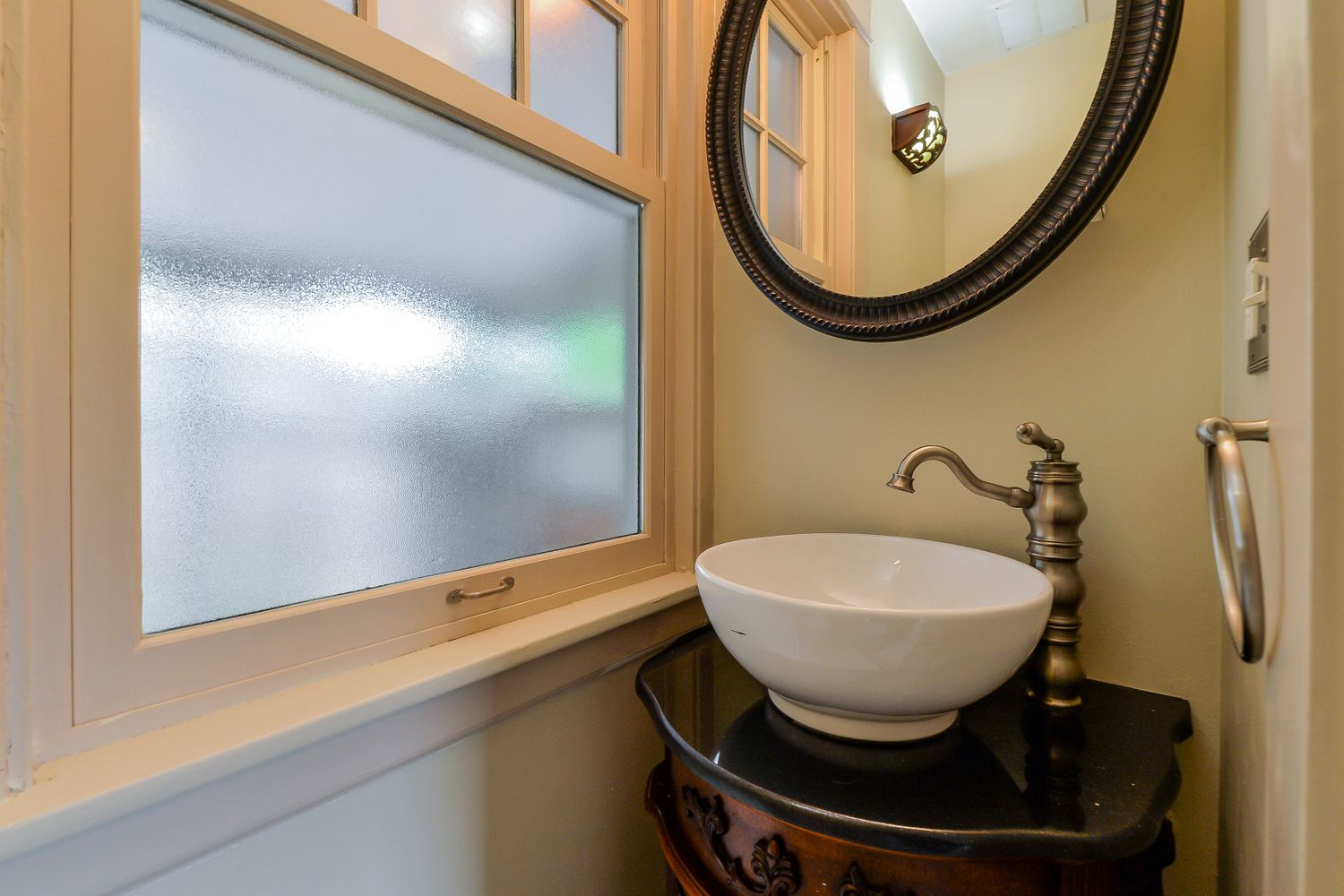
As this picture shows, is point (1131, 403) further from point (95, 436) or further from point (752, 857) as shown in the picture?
point (95, 436)

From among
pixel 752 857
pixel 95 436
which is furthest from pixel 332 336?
pixel 752 857

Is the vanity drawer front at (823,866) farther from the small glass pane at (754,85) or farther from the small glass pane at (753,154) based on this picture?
the small glass pane at (754,85)

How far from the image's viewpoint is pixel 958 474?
776 mm

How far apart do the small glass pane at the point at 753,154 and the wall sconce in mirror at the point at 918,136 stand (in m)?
0.24

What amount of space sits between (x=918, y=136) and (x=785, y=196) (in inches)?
9.1

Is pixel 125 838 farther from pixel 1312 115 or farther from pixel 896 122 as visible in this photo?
pixel 896 122

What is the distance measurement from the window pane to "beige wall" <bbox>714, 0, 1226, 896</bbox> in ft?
1.70

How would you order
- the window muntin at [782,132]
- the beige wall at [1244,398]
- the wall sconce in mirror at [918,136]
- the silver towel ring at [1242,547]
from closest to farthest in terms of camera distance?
the silver towel ring at [1242,547], the beige wall at [1244,398], the wall sconce in mirror at [918,136], the window muntin at [782,132]

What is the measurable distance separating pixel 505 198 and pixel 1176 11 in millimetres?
880

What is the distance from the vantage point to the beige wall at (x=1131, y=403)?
73 centimetres

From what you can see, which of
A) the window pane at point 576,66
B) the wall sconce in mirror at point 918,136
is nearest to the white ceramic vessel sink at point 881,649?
the wall sconce in mirror at point 918,136

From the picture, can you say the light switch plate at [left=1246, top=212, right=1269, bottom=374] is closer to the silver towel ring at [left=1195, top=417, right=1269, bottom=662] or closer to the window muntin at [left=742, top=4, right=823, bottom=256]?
the silver towel ring at [left=1195, top=417, right=1269, bottom=662]

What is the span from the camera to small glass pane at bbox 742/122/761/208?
108 centimetres

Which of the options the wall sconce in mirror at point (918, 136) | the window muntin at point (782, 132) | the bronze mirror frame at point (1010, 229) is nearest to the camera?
the bronze mirror frame at point (1010, 229)
